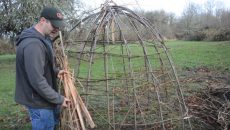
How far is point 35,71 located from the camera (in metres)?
3.78

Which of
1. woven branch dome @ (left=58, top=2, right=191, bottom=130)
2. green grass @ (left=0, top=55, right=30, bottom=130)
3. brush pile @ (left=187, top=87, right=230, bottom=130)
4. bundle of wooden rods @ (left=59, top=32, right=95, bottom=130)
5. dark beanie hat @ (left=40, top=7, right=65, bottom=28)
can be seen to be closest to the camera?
dark beanie hat @ (left=40, top=7, right=65, bottom=28)

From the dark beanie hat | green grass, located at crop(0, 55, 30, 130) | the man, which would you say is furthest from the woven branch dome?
green grass, located at crop(0, 55, 30, 130)

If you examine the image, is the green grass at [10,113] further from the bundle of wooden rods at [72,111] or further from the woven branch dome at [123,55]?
the bundle of wooden rods at [72,111]

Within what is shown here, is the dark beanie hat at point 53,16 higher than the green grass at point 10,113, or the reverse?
the dark beanie hat at point 53,16

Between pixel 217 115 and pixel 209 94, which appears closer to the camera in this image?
pixel 217 115

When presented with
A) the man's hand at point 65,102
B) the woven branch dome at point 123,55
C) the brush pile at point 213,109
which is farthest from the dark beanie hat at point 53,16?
the brush pile at point 213,109

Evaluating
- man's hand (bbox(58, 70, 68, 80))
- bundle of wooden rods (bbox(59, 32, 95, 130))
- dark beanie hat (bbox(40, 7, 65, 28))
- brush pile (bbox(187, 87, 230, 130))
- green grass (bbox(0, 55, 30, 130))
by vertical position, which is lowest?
green grass (bbox(0, 55, 30, 130))

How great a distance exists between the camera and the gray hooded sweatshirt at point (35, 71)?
379 cm

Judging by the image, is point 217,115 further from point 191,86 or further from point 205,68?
point 205,68

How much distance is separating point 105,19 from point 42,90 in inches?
68.6

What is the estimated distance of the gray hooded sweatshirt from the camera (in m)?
3.79

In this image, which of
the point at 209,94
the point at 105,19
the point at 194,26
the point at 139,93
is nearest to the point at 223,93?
the point at 209,94

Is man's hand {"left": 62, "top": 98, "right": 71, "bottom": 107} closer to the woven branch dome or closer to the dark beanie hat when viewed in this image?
the woven branch dome

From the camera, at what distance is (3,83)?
12773mm
